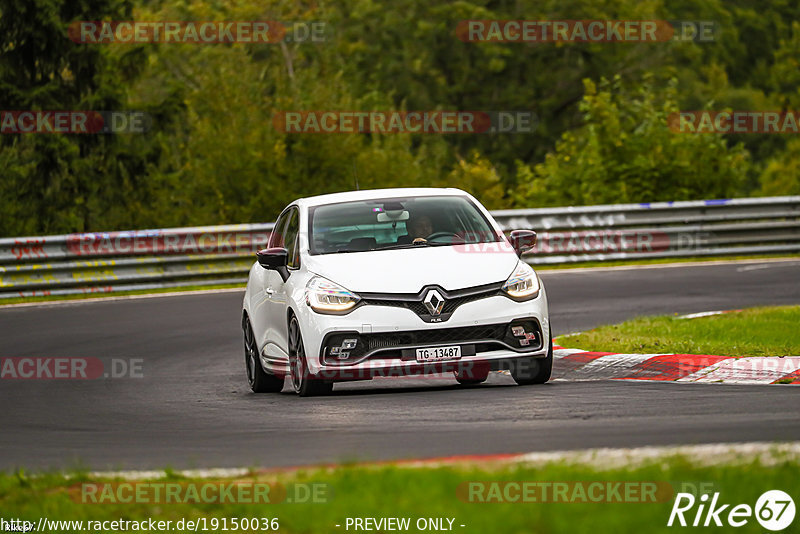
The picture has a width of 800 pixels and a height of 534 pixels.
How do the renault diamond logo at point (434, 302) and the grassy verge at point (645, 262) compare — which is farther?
the grassy verge at point (645, 262)

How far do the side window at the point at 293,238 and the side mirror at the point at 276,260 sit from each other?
3.2 inches

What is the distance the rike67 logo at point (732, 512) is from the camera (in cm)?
512

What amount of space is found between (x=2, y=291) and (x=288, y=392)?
11.5 m

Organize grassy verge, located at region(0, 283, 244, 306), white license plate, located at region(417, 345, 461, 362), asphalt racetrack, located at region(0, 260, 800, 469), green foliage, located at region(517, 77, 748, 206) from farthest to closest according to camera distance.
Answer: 1. green foliage, located at region(517, 77, 748, 206)
2. grassy verge, located at region(0, 283, 244, 306)
3. white license plate, located at region(417, 345, 461, 362)
4. asphalt racetrack, located at region(0, 260, 800, 469)

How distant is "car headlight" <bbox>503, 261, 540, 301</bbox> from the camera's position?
35.0ft

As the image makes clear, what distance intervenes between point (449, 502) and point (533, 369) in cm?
543

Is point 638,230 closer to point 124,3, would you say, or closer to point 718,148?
point 718,148
